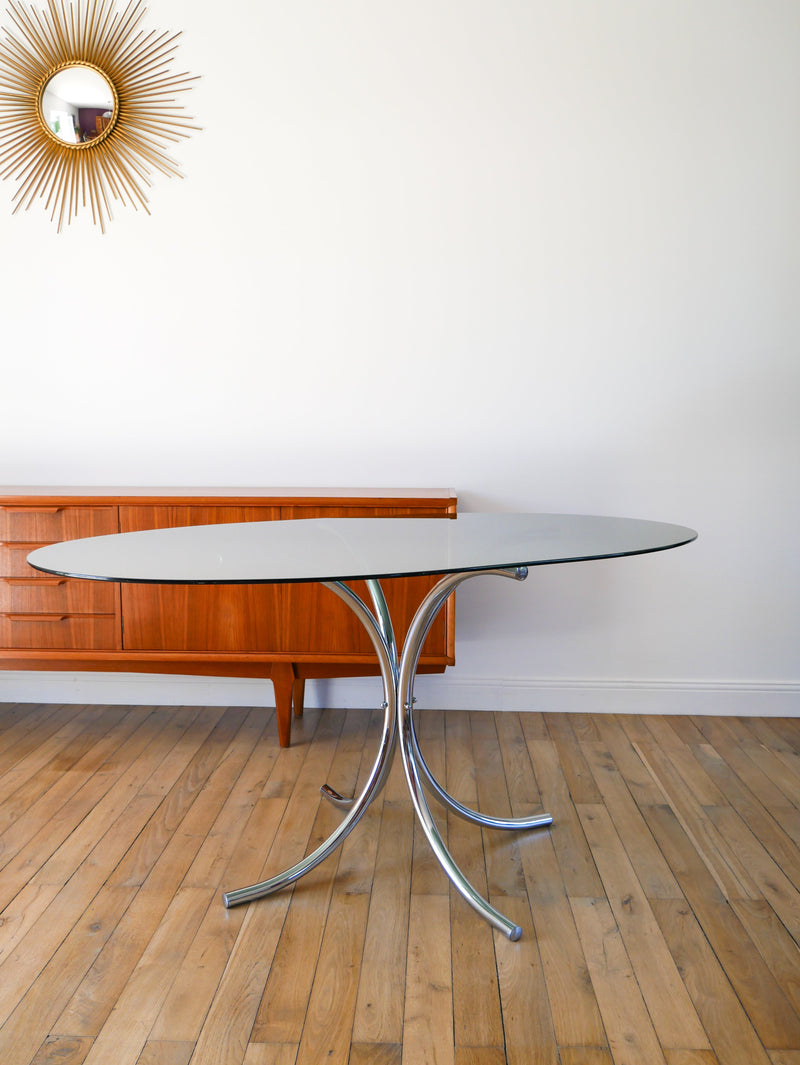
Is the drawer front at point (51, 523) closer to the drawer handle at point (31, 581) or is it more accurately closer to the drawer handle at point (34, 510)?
the drawer handle at point (34, 510)

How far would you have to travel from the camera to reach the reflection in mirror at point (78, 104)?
2904 mm

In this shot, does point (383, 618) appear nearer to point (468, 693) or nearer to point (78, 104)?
point (468, 693)

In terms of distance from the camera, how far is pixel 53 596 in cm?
269

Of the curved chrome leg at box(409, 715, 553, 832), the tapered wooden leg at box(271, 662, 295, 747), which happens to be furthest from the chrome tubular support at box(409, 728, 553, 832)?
the tapered wooden leg at box(271, 662, 295, 747)

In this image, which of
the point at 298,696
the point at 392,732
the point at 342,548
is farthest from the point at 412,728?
the point at 298,696

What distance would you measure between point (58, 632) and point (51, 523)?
13.6 inches

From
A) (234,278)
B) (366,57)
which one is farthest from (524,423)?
(366,57)

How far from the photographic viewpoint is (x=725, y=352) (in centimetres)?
289

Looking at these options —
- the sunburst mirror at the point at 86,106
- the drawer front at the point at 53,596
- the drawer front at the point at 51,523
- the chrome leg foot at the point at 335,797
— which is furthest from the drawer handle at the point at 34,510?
the chrome leg foot at the point at 335,797

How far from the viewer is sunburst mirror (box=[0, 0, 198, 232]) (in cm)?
287

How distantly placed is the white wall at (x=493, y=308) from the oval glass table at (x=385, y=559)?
0.92 m

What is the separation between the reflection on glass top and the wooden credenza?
1.80ft

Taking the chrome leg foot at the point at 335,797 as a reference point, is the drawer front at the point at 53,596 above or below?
above

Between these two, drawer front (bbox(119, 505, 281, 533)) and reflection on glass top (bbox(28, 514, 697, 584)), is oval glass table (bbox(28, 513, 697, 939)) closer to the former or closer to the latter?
reflection on glass top (bbox(28, 514, 697, 584))
